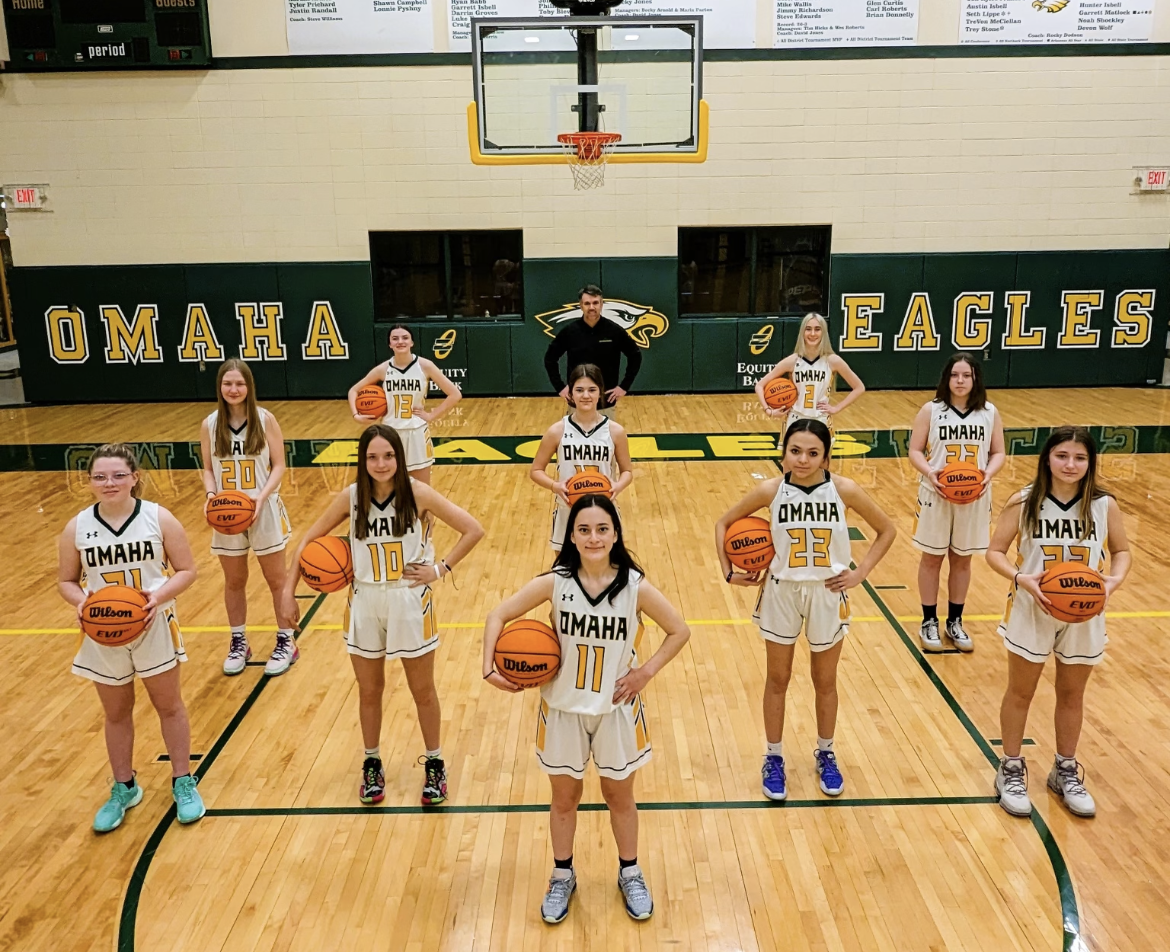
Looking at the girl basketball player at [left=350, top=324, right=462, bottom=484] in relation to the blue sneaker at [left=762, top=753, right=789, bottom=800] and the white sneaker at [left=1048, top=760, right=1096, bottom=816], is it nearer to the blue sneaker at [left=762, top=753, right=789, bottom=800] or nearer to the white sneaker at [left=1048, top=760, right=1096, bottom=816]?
the blue sneaker at [left=762, top=753, right=789, bottom=800]

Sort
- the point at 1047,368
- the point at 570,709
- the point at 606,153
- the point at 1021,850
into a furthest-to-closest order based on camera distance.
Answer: the point at 1047,368, the point at 606,153, the point at 1021,850, the point at 570,709

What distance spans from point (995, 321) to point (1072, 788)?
37.6 ft

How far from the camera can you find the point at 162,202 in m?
14.2

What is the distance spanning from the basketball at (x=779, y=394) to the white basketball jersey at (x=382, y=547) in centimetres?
444

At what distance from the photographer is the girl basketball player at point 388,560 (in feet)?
13.8

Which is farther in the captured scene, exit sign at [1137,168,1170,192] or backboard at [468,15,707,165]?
exit sign at [1137,168,1170,192]

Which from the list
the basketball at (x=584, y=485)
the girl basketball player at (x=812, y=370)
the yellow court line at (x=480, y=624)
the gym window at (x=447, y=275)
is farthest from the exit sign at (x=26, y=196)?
the basketball at (x=584, y=485)

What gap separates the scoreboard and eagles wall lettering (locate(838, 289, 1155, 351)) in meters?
10.1

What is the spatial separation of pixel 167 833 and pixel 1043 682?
477 centimetres

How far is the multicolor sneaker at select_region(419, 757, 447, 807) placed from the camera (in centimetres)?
457

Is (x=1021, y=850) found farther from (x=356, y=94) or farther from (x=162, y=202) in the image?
(x=162, y=202)

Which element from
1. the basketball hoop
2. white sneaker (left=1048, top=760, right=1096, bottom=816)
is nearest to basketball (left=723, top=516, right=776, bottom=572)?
white sneaker (left=1048, top=760, right=1096, bottom=816)

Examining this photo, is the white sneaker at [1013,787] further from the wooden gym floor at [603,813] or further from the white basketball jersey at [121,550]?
the white basketball jersey at [121,550]

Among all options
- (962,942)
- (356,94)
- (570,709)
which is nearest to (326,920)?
(570,709)
